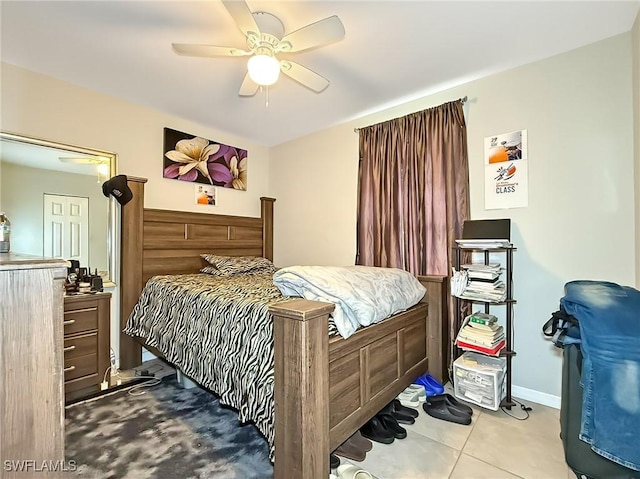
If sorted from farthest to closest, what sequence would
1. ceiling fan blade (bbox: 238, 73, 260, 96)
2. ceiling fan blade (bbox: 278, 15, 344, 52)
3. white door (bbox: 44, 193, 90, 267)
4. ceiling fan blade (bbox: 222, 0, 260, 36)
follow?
1. white door (bbox: 44, 193, 90, 267)
2. ceiling fan blade (bbox: 238, 73, 260, 96)
3. ceiling fan blade (bbox: 278, 15, 344, 52)
4. ceiling fan blade (bbox: 222, 0, 260, 36)

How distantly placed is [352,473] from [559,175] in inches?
95.0

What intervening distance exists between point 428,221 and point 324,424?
1.99 m

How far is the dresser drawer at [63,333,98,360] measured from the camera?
2.29 metres

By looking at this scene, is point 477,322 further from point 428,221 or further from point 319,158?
point 319,158

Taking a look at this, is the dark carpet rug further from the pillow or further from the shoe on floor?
the pillow

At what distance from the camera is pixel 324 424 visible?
1.34 meters

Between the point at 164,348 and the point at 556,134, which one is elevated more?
the point at 556,134

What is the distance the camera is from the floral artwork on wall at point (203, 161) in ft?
11.0

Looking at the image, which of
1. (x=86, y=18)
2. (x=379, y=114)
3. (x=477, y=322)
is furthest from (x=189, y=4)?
(x=477, y=322)

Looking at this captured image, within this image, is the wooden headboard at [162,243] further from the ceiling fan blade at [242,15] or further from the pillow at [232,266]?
the ceiling fan blade at [242,15]

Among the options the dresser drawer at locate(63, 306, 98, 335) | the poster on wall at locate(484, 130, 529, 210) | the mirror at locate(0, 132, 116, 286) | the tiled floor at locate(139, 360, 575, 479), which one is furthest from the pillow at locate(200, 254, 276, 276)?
the poster on wall at locate(484, 130, 529, 210)

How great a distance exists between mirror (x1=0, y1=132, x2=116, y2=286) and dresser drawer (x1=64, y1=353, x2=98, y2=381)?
0.75 metres

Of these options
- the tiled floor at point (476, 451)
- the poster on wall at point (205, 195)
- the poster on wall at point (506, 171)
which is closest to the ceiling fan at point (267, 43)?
the poster on wall at point (506, 171)

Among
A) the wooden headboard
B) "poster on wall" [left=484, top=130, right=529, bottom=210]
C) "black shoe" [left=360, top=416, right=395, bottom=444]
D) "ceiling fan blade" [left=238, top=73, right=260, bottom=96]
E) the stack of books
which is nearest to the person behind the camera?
"black shoe" [left=360, top=416, right=395, bottom=444]
